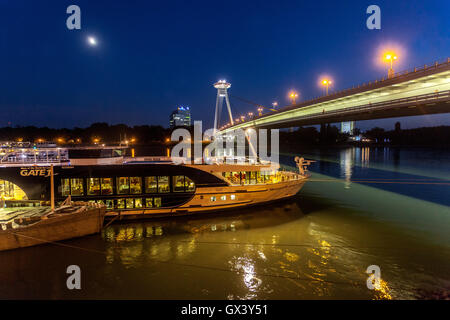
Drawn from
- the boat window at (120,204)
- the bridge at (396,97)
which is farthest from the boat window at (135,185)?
the bridge at (396,97)

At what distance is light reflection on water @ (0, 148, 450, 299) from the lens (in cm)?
880

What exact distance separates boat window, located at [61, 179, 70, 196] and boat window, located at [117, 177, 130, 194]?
2922 mm

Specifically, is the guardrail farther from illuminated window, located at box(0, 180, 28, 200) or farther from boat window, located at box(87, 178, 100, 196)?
illuminated window, located at box(0, 180, 28, 200)

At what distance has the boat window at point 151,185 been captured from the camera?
15.6m

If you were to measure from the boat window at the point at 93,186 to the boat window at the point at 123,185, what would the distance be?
124cm

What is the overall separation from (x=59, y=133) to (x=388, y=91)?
326 feet

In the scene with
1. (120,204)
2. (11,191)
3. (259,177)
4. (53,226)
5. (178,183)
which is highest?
(259,177)

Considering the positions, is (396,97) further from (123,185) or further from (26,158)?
(26,158)

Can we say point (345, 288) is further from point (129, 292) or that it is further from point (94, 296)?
point (94, 296)

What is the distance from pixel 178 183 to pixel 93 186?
16.9 ft

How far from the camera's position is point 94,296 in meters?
8.52

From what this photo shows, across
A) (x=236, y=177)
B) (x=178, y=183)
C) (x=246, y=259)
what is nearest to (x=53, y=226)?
(x=178, y=183)

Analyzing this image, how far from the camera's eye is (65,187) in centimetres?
1505

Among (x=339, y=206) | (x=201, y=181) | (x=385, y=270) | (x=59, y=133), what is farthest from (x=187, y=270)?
(x=59, y=133)
